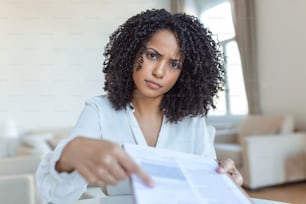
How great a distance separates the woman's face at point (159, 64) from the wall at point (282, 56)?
2382 millimetres

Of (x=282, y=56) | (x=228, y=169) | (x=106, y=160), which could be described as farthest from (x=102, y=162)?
(x=282, y=56)

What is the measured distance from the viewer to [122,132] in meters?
0.63

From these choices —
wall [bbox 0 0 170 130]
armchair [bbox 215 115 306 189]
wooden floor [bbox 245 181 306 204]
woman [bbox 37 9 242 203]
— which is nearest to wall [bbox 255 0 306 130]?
armchair [bbox 215 115 306 189]

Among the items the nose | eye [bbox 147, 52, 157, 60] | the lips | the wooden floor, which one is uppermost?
eye [bbox 147, 52, 157, 60]

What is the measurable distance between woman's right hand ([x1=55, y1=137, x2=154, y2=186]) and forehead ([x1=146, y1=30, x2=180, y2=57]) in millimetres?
292

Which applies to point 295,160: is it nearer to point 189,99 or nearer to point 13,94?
point 189,99

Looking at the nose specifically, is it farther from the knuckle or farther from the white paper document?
the knuckle

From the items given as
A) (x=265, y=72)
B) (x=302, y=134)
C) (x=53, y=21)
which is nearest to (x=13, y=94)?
(x=53, y=21)

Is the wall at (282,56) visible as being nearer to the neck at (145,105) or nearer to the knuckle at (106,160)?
the neck at (145,105)

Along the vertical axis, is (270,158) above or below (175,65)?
below

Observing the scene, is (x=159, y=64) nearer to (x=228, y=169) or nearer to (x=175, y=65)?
(x=175, y=65)

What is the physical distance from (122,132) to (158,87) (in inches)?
4.1

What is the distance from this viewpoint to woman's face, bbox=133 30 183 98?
58 centimetres

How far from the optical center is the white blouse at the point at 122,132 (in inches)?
19.9
